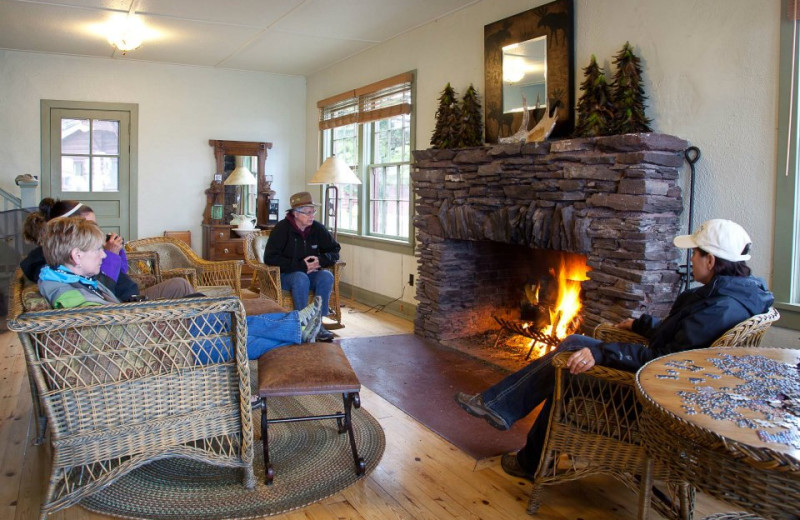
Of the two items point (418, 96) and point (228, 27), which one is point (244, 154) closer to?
point (228, 27)

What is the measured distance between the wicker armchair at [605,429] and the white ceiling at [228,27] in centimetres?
356

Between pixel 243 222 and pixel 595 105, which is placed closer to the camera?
pixel 595 105

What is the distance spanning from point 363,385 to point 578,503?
177 centimetres

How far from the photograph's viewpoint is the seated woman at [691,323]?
2.21 m

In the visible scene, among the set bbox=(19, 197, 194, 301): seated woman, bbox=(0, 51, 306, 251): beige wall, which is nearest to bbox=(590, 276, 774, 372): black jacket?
bbox=(19, 197, 194, 301): seated woman

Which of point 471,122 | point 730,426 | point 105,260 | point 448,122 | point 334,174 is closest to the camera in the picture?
point 730,426

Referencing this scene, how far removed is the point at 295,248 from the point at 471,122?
1.69 m

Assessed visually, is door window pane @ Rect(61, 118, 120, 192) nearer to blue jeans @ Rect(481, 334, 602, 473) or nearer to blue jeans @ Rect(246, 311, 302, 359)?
blue jeans @ Rect(246, 311, 302, 359)

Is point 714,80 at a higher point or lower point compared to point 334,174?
higher

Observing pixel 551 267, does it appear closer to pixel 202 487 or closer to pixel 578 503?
pixel 578 503

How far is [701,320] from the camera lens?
2207 mm

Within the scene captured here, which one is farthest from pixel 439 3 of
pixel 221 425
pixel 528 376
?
pixel 221 425

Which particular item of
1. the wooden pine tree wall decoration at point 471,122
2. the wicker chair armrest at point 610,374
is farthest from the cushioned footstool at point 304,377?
the wooden pine tree wall decoration at point 471,122

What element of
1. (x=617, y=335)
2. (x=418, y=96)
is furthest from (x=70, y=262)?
(x=418, y=96)
